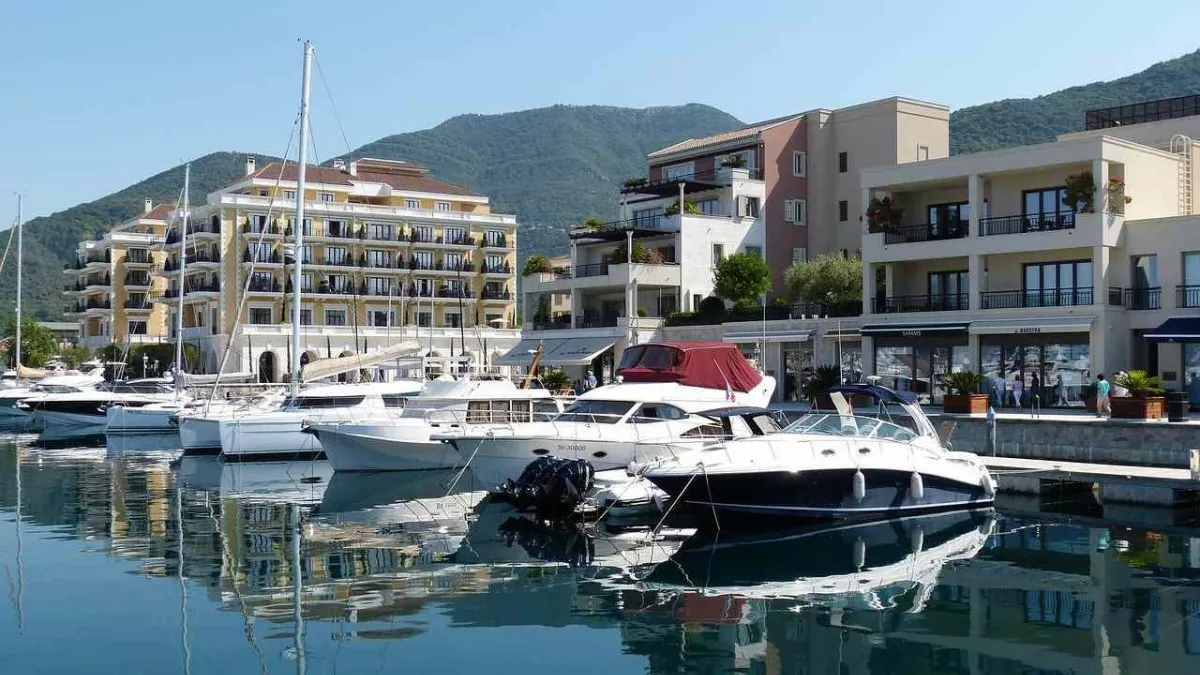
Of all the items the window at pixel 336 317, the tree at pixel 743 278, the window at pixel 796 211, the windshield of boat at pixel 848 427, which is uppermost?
the window at pixel 796 211

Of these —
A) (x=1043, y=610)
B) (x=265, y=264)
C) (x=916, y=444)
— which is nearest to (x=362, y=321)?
(x=265, y=264)

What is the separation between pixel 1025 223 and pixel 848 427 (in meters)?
22.8

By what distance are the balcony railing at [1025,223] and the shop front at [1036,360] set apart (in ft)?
11.8

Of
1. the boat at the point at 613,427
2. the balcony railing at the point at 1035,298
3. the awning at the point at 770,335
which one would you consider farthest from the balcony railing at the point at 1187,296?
the boat at the point at 613,427

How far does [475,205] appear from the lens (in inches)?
4281

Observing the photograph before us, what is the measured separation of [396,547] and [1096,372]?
2858 centimetres

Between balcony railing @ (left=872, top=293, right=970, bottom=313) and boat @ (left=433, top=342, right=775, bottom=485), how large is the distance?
15.7 meters

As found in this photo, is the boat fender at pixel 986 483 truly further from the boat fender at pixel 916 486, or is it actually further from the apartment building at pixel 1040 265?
the apartment building at pixel 1040 265

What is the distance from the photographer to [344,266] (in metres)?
94.9

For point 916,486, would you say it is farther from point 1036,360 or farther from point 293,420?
point 293,420

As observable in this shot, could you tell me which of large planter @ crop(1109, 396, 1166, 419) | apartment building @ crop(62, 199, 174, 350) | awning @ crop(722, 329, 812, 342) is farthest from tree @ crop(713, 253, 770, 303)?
apartment building @ crop(62, 199, 174, 350)

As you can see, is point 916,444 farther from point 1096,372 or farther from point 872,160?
point 872,160

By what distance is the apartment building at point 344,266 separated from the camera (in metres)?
89.8

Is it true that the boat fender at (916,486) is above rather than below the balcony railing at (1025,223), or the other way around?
below
